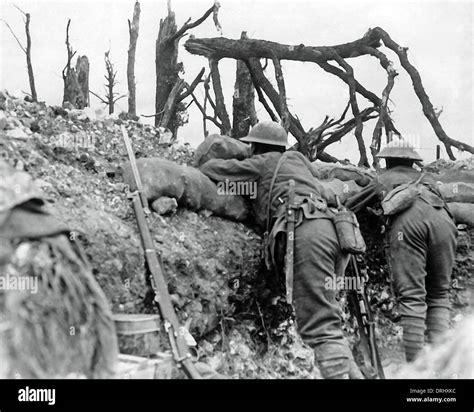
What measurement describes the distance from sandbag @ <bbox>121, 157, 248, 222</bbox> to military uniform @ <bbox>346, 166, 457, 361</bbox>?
144 cm

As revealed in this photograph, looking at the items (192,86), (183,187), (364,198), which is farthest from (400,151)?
(192,86)

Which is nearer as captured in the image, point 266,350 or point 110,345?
point 110,345

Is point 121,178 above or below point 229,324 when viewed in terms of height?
above

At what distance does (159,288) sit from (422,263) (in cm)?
254

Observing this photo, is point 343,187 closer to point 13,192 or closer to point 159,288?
point 159,288

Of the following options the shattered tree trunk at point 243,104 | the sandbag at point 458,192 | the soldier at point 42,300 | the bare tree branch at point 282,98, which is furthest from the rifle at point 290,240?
the shattered tree trunk at point 243,104

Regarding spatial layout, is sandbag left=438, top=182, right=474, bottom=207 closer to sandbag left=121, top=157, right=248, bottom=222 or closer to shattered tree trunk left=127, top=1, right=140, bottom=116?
sandbag left=121, top=157, right=248, bottom=222

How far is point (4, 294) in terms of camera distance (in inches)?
91.8

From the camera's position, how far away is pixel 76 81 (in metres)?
11.8

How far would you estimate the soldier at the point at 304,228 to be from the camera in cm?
455
